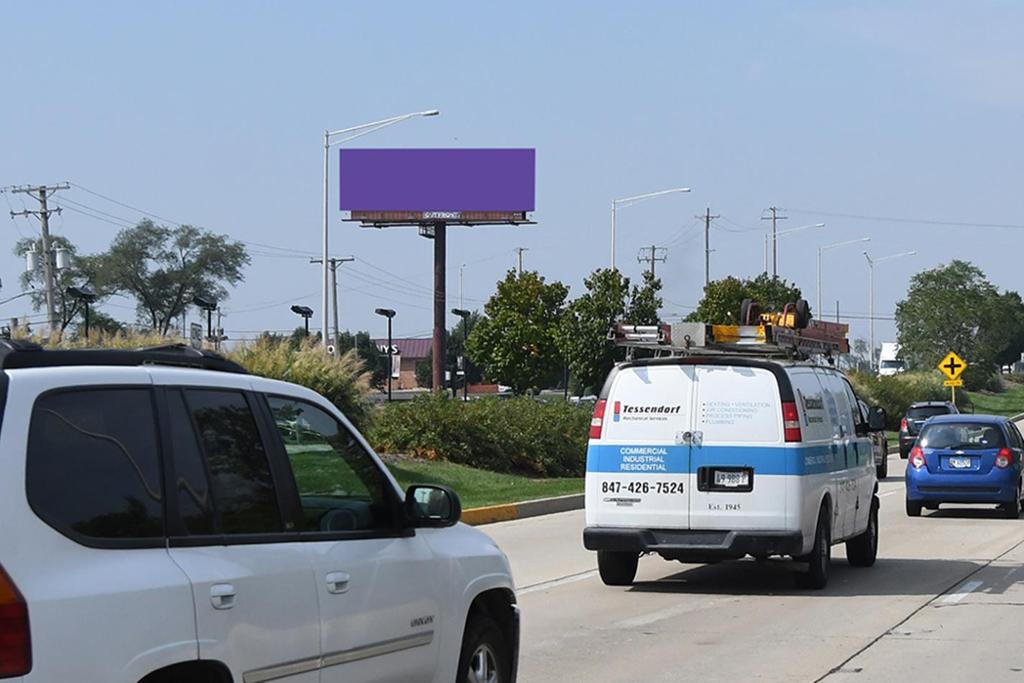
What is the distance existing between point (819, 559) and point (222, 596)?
34.1 ft

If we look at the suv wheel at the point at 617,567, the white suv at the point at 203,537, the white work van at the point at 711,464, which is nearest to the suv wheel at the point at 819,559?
the white work van at the point at 711,464

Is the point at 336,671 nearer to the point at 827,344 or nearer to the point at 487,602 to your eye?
the point at 487,602

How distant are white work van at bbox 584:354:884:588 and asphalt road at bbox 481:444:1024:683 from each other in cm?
56

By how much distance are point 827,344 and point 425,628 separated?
11.5m

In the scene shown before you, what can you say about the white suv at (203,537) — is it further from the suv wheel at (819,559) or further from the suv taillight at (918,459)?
the suv taillight at (918,459)

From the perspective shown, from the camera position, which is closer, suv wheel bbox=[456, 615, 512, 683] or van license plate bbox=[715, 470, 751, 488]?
suv wheel bbox=[456, 615, 512, 683]

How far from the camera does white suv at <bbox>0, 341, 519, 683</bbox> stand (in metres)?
4.81

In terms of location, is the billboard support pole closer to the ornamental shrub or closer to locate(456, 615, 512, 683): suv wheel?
the ornamental shrub

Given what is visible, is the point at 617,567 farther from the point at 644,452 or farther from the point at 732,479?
the point at 732,479

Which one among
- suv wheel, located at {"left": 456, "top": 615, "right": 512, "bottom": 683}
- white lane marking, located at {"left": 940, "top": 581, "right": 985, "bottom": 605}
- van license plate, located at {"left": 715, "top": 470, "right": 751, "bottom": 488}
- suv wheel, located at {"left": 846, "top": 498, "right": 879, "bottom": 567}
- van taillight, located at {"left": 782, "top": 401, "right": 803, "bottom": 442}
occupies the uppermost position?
van taillight, located at {"left": 782, "top": 401, "right": 803, "bottom": 442}

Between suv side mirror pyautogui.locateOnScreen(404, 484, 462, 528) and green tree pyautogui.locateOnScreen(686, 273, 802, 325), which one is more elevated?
green tree pyautogui.locateOnScreen(686, 273, 802, 325)

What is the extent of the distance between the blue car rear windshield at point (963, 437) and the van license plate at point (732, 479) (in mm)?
10608

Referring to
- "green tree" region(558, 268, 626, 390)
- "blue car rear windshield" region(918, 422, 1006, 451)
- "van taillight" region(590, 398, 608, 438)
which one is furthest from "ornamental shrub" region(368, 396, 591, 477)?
"green tree" region(558, 268, 626, 390)

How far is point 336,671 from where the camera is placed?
20.0 ft
